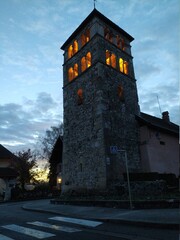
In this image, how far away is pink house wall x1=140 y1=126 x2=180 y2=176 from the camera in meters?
19.0

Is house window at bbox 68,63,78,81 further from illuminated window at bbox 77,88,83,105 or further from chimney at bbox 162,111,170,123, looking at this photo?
chimney at bbox 162,111,170,123

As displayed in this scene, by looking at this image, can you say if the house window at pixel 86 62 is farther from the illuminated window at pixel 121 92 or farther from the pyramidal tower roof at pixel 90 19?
the illuminated window at pixel 121 92

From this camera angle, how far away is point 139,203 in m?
9.61

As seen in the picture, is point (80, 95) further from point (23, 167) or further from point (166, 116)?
point (166, 116)

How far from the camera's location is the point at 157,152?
20047 mm

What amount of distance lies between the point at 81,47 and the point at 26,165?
55.4 feet

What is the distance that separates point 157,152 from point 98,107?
717cm

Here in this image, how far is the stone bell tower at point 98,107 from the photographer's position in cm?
1698

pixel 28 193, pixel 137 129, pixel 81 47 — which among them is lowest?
pixel 28 193

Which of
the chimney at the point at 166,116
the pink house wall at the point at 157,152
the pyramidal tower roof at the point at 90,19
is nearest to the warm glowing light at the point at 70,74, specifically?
the pyramidal tower roof at the point at 90,19

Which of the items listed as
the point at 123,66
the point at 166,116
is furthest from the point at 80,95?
the point at 166,116

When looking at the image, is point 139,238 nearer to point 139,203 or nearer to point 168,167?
point 139,203

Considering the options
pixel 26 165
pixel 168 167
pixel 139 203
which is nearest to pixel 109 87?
pixel 168 167

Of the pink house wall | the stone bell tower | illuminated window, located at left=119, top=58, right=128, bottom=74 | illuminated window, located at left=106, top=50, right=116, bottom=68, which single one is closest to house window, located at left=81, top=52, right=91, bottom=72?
the stone bell tower
